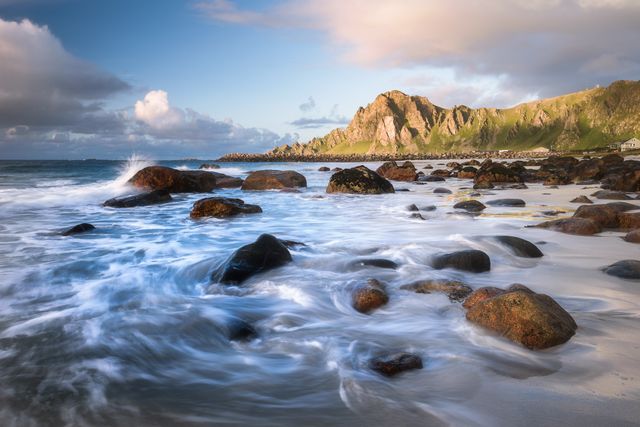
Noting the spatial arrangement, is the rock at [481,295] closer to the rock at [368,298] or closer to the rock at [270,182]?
the rock at [368,298]

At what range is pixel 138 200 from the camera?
15.2 m

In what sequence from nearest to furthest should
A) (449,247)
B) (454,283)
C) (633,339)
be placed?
(633,339) → (454,283) → (449,247)

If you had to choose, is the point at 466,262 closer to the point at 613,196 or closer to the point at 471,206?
the point at 471,206

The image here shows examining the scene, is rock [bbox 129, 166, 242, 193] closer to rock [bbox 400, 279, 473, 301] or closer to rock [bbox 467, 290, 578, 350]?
rock [bbox 400, 279, 473, 301]

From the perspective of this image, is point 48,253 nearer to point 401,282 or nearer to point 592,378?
point 401,282

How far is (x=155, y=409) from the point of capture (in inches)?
109

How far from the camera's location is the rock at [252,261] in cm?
570

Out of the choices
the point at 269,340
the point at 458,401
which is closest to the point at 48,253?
the point at 269,340

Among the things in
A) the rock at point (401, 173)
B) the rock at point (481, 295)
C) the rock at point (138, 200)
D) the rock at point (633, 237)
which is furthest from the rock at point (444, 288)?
the rock at point (401, 173)

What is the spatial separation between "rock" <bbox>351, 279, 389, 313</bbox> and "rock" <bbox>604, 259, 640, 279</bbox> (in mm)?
3035

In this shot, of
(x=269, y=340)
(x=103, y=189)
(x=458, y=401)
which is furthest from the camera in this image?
(x=103, y=189)

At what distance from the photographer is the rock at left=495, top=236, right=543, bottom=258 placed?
6418 mm

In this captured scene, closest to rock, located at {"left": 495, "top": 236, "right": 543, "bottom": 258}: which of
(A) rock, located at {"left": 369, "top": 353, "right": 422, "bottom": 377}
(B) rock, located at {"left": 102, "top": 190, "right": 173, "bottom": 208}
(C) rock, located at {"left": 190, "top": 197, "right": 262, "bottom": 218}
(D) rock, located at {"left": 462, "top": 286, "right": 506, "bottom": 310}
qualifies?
(D) rock, located at {"left": 462, "top": 286, "right": 506, "bottom": 310}

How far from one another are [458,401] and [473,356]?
2.36 ft
